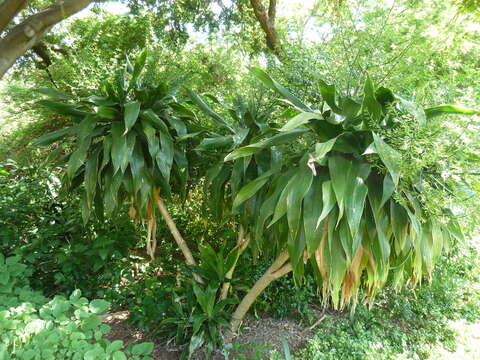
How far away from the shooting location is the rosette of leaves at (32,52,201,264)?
6.10ft

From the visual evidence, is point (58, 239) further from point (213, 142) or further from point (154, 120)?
point (213, 142)

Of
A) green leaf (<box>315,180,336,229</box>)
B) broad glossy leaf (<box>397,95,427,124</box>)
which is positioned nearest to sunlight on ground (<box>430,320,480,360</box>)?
green leaf (<box>315,180,336,229</box>)

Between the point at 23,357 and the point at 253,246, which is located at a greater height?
the point at 23,357

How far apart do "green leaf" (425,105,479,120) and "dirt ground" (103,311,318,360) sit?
5.54ft

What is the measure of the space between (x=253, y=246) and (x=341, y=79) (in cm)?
116

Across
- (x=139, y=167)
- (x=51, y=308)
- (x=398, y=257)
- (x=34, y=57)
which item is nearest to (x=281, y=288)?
(x=398, y=257)

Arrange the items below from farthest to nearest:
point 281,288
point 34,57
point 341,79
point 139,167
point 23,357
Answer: point 34,57 → point 281,288 → point 341,79 → point 139,167 → point 23,357

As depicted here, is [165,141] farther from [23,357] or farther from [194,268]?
[23,357]

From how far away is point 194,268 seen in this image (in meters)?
2.27

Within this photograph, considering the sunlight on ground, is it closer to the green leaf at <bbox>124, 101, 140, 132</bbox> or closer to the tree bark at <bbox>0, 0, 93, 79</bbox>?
the green leaf at <bbox>124, 101, 140, 132</bbox>

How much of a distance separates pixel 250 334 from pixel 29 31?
367 cm

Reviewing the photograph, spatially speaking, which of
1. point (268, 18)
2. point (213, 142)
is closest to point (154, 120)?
point (213, 142)

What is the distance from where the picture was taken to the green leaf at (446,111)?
4.31 feet

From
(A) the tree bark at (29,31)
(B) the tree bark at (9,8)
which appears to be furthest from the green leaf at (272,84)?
(B) the tree bark at (9,8)
